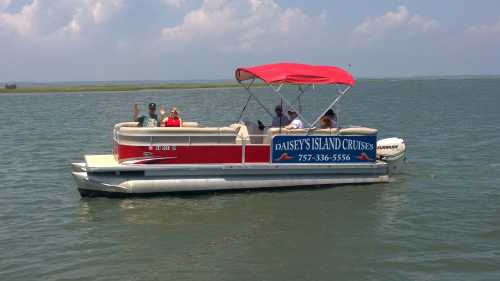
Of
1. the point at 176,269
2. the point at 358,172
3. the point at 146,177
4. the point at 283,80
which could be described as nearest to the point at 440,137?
the point at 358,172

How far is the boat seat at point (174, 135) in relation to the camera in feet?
42.9

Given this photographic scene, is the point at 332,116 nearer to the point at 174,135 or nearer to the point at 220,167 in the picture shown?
the point at 220,167

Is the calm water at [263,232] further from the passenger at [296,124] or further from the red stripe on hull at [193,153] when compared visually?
the passenger at [296,124]

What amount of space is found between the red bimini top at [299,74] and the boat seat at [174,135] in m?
1.59

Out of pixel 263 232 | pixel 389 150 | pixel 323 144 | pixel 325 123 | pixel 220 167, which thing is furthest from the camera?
pixel 389 150

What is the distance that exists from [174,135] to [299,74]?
328cm

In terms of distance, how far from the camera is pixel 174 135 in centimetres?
1327

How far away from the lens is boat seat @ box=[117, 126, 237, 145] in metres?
13.1

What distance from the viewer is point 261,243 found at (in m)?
10.4

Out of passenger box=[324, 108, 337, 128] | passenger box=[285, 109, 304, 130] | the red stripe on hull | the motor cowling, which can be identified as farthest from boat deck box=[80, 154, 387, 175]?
passenger box=[324, 108, 337, 128]

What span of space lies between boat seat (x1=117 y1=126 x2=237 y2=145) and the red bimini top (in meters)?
1.59

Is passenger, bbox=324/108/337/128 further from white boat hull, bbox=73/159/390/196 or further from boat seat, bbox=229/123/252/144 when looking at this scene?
boat seat, bbox=229/123/252/144

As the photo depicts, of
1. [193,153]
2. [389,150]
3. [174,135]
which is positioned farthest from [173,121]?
[389,150]

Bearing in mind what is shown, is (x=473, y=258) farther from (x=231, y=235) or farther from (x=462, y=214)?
(x=231, y=235)
